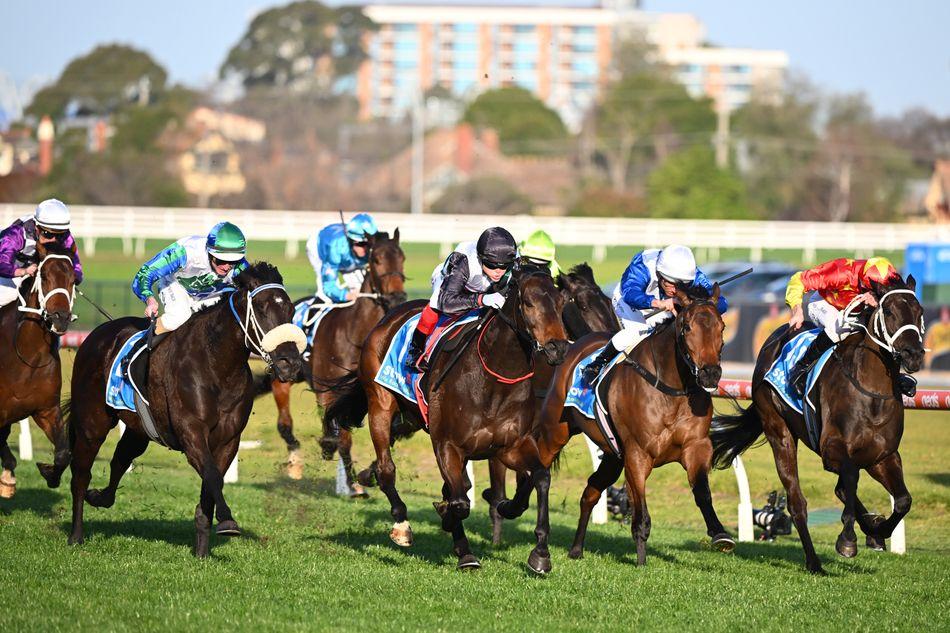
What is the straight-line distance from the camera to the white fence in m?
36.5

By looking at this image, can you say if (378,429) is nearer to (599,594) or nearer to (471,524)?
(471,524)

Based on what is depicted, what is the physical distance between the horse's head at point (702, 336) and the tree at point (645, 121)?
60.9 meters

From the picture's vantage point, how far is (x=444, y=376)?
778 cm

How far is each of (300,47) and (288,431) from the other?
78544mm

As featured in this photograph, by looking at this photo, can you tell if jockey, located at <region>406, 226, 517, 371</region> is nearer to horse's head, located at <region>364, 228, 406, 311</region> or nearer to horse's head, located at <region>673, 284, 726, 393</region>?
horse's head, located at <region>673, 284, 726, 393</region>

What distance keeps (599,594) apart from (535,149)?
64.1 metres

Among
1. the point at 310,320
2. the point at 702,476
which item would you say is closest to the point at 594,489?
the point at 702,476

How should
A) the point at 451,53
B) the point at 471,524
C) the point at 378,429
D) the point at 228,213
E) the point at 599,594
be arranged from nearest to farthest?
1. the point at 599,594
2. the point at 378,429
3. the point at 471,524
4. the point at 228,213
5. the point at 451,53

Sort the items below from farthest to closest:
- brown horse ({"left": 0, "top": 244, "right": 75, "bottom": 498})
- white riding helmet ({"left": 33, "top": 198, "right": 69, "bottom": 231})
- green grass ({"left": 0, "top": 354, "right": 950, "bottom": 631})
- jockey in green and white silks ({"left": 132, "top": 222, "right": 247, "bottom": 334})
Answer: white riding helmet ({"left": 33, "top": 198, "right": 69, "bottom": 231}) < brown horse ({"left": 0, "top": 244, "right": 75, "bottom": 498}) < jockey in green and white silks ({"left": 132, "top": 222, "right": 247, "bottom": 334}) < green grass ({"left": 0, "top": 354, "right": 950, "bottom": 631})

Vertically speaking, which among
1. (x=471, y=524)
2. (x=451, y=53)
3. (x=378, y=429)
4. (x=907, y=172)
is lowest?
(x=471, y=524)

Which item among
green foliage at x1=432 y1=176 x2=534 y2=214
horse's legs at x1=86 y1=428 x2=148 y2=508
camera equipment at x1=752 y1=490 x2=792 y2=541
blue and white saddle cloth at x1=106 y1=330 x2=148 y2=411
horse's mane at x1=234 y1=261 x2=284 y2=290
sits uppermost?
green foliage at x1=432 y1=176 x2=534 y2=214

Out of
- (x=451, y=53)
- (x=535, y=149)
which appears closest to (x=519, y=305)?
(x=535, y=149)

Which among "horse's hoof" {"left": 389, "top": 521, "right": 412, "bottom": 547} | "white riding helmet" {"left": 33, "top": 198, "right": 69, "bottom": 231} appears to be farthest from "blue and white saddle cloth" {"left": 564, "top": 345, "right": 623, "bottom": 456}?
"white riding helmet" {"left": 33, "top": 198, "right": 69, "bottom": 231}

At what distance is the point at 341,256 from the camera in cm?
1184
